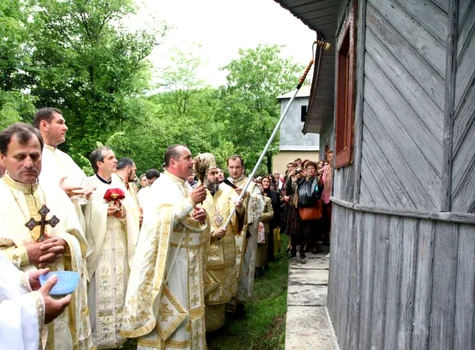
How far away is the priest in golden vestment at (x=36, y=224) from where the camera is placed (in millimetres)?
2885

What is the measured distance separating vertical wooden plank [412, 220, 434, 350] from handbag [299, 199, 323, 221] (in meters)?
6.21

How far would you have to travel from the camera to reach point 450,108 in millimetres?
2377

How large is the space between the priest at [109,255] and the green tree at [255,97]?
31.7m

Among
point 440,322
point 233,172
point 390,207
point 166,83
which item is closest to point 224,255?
point 233,172

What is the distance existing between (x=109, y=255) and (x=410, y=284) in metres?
3.70

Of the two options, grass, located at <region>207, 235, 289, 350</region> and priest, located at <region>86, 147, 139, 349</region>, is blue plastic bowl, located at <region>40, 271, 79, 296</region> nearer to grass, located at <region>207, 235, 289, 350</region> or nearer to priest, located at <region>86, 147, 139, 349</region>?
priest, located at <region>86, 147, 139, 349</region>

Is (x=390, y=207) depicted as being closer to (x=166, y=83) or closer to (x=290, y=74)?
(x=166, y=83)

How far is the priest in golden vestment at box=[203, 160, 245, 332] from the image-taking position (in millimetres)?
5578

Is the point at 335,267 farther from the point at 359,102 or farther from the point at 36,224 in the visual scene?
the point at 36,224

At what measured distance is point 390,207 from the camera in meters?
2.88

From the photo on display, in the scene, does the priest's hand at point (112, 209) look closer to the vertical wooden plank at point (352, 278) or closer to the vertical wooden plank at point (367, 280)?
the vertical wooden plank at point (352, 278)

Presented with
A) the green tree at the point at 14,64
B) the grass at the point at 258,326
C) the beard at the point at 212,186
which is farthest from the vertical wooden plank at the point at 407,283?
the green tree at the point at 14,64

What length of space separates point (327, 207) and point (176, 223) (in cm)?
613

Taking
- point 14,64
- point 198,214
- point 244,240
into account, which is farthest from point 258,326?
point 14,64
